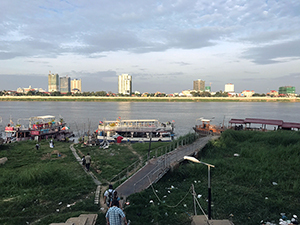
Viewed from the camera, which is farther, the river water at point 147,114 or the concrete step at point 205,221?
the river water at point 147,114

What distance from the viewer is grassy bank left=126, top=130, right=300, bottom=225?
10945 mm

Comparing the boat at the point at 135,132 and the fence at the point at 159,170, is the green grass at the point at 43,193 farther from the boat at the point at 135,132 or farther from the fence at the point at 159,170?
the boat at the point at 135,132

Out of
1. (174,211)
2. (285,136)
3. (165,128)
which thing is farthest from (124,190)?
(165,128)

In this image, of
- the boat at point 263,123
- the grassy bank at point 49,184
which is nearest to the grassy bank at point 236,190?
the grassy bank at point 49,184

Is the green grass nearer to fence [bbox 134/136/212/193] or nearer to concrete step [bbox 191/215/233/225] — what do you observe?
fence [bbox 134/136/212/193]

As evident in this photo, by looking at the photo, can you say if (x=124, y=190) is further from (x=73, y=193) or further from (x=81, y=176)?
(x=81, y=176)

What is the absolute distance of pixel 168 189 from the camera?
14.2 m

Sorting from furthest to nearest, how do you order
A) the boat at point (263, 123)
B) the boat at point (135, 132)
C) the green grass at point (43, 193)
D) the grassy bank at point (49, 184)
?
the boat at point (135, 132), the boat at point (263, 123), the grassy bank at point (49, 184), the green grass at point (43, 193)

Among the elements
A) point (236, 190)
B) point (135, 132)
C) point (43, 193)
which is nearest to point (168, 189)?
point (236, 190)

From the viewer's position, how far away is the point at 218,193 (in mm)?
13328

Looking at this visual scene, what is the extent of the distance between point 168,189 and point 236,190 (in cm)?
415

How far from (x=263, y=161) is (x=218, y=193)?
7.84 metres

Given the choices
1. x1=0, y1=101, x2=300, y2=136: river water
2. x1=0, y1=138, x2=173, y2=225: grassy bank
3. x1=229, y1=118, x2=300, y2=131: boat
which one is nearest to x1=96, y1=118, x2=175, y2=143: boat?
x1=0, y1=138, x2=173, y2=225: grassy bank

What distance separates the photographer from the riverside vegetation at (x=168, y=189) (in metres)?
10.9
